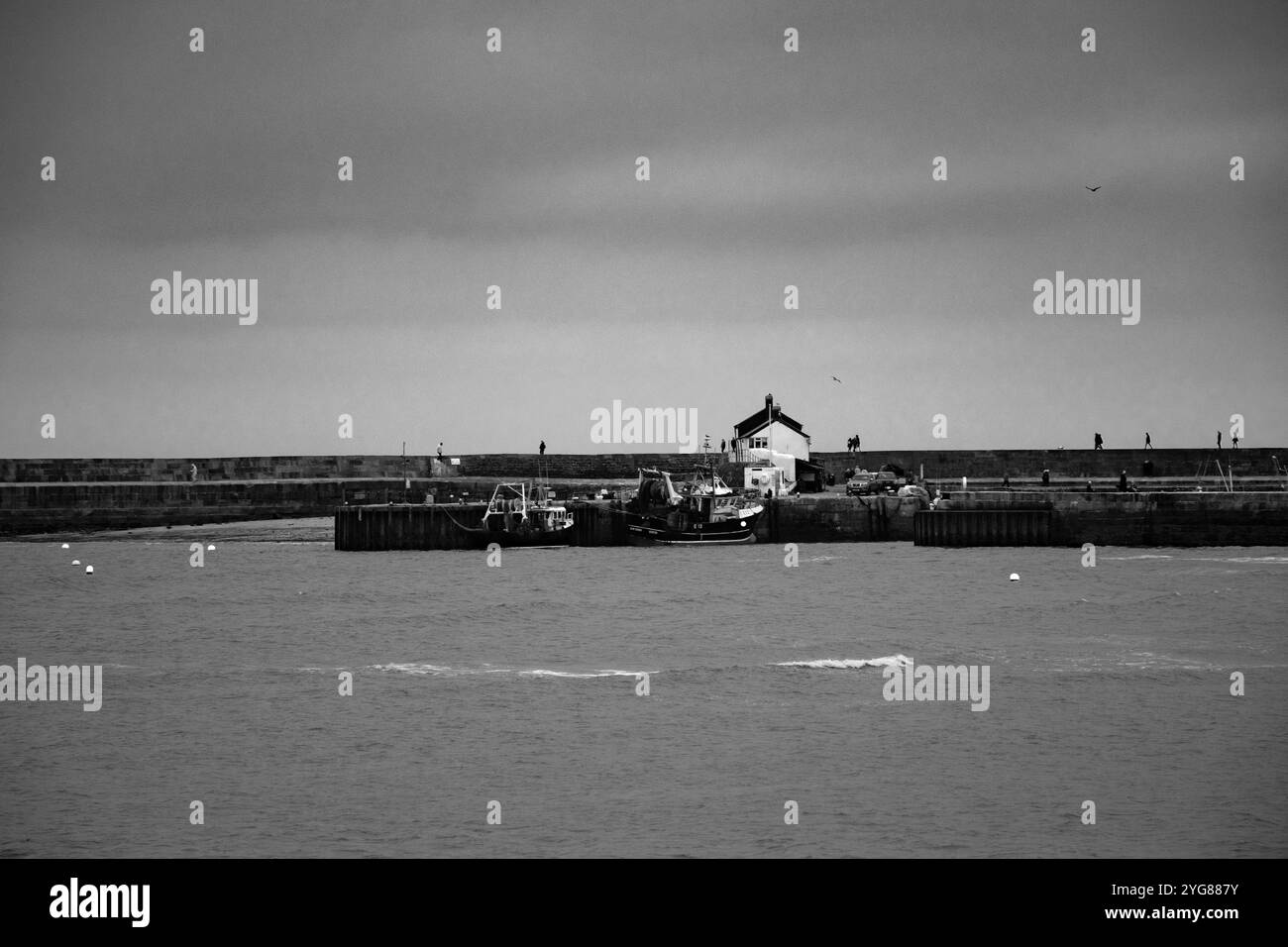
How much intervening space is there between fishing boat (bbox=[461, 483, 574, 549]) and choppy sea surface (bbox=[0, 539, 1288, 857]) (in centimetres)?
1789

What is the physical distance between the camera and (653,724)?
2692 cm

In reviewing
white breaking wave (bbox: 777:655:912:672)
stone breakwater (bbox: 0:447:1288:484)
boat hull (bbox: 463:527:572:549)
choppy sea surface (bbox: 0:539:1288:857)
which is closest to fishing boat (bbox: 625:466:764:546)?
boat hull (bbox: 463:527:572:549)

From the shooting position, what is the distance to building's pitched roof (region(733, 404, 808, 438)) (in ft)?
289

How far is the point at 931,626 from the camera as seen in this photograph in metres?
40.2

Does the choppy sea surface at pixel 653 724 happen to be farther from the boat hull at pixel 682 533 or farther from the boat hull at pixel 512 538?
the boat hull at pixel 682 533

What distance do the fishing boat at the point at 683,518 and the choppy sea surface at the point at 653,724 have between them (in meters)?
20.1

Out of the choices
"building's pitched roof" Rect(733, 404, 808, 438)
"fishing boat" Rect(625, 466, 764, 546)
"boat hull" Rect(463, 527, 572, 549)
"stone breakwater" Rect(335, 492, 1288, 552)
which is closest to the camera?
"stone breakwater" Rect(335, 492, 1288, 552)

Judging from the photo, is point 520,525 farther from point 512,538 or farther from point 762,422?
point 762,422

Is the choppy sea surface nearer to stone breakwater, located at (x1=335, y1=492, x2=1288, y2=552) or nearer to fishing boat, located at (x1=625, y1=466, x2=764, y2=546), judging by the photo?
stone breakwater, located at (x1=335, y1=492, x2=1288, y2=552)

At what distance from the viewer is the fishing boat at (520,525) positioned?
227 feet

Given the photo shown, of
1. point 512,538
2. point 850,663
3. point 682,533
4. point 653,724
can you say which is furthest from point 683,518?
point 653,724
